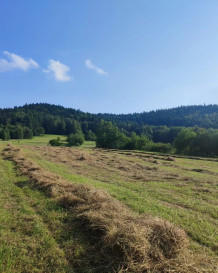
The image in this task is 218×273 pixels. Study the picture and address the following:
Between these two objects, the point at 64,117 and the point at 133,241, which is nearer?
the point at 133,241

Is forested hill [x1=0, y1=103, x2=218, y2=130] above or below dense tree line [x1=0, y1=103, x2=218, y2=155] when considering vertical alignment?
above

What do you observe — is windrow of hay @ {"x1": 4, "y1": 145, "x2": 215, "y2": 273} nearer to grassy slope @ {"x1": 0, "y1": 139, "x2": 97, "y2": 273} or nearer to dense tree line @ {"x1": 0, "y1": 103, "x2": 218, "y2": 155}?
grassy slope @ {"x1": 0, "y1": 139, "x2": 97, "y2": 273}

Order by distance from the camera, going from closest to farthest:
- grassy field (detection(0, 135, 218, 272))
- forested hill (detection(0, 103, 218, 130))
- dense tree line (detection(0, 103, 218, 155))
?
grassy field (detection(0, 135, 218, 272)) → dense tree line (detection(0, 103, 218, 155)) → forested hill (detection(0, 103, 218, 130))

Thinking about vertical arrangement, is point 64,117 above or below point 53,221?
above

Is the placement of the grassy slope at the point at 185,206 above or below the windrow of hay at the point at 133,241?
below

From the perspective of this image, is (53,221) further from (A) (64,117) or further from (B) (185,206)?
(A) (64,117)

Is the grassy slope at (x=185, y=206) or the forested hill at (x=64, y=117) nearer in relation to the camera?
the grassy slope at (x=185, y=206)

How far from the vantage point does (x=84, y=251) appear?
4039 millimetres

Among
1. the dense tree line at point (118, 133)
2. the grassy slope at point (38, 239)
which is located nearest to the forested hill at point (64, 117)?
the dense tree line at point (118, 133)

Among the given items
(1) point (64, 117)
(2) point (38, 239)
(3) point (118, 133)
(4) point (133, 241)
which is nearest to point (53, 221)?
(2) point (38, 239)

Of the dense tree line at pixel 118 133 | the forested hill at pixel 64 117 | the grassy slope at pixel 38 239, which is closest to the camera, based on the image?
the grassy slope at pixel 38 239

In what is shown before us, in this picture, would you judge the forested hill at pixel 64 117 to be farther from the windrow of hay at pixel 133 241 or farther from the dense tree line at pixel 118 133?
the windrow of hay at pixel 133 241

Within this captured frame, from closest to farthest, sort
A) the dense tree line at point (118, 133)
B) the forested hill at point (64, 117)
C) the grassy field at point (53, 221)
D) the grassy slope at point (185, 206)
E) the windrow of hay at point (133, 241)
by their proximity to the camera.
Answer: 1. the windrow of hay at point (133, 241)
2. the grassy field at point (53, 221)
3. the grassy slope at point (185, 206)
4. the dense tree line at point (118, 133)
5. the forested hill at point (64, 117)

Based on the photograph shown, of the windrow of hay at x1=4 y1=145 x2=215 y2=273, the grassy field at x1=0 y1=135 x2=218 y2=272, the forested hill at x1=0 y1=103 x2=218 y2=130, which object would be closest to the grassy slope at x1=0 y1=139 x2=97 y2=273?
the grassy field at x1=0 y1=135 x2=218 y2=272
